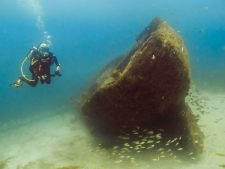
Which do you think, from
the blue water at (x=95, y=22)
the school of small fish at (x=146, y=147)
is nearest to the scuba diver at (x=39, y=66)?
the school of small fish at (x=146, y=147)

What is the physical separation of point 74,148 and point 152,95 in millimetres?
5154

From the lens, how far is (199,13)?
163750 mm

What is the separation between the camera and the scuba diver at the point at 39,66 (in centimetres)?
1177

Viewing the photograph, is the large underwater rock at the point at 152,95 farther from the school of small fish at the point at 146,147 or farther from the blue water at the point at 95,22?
the blue water at the point at 95,22

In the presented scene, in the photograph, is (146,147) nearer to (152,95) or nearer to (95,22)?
(152,95)

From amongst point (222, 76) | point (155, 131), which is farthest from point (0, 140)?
point (222, 76)

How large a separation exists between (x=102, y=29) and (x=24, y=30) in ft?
115

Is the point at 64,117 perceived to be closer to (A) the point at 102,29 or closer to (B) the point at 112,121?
(B) the point at 112,121

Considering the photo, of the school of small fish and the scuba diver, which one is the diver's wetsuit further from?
the school of small fish

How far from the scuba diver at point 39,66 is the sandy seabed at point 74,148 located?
11.6 feet

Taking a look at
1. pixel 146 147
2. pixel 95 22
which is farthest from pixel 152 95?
pixel 95 22

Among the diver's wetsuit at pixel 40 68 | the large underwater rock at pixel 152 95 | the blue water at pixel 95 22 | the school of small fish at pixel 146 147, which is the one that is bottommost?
the school of small fish at pixel 146 147

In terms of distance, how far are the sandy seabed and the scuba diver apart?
3538mm

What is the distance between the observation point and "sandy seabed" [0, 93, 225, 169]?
1225cm
